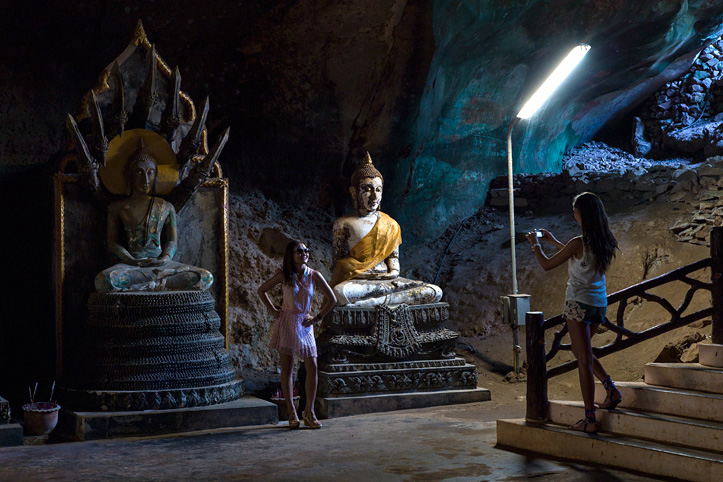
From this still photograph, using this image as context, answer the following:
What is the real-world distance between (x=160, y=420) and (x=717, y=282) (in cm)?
480

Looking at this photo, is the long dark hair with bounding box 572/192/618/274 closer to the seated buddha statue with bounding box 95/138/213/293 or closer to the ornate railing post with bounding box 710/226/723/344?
the ornate railing post with bounding box 710/226/723/344

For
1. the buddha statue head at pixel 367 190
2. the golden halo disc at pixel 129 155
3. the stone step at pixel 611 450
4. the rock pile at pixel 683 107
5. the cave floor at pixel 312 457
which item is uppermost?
the rock pile at pixel 683 107

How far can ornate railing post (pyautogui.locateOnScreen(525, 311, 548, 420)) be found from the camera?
17.7 ft

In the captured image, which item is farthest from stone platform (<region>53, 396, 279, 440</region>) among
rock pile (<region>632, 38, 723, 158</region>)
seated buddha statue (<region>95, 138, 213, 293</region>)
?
rock pile (<region>632, 38, 723, 158</region>)

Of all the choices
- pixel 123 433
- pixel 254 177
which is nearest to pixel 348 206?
pixel 254 177

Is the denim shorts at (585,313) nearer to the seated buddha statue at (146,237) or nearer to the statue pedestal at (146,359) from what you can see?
the statue pedestal at (146,359)

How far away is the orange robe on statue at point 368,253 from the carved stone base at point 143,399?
1.86 metres

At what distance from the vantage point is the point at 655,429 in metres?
4.82

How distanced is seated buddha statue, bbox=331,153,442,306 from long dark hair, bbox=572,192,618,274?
3.08m

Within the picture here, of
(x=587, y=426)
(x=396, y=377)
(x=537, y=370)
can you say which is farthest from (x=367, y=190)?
(x=587, y=426)

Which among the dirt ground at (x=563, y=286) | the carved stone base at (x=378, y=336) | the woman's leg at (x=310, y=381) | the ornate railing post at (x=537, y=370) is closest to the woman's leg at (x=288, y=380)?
the woman's leg at (x=310, y=381)

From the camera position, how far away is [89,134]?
7.84 metres

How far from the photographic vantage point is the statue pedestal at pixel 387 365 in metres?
7.28

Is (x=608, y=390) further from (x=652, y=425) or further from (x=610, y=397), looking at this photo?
(x=652, y=425)
